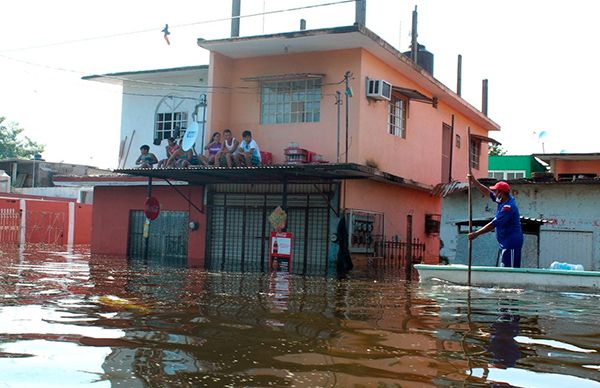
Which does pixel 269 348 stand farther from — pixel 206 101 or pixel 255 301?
pixel 206 101

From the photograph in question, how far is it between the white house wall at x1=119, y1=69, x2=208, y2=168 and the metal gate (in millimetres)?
2004

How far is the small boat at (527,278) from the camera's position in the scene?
34.1 ft

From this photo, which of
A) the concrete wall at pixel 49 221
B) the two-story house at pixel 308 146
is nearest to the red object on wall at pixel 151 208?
the two-story house at pixel 308 146

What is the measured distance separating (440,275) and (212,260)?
9565 millimetres

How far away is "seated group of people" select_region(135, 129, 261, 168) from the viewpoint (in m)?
17.9

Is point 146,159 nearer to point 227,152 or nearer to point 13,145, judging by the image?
point 227,152

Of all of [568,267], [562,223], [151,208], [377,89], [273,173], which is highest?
[377,89]

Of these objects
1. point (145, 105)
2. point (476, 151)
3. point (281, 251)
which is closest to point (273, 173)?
point (281, 251)

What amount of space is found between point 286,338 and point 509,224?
21.6 feet

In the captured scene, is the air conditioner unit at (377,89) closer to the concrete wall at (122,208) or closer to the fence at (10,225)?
the concrete wall at (122,208)

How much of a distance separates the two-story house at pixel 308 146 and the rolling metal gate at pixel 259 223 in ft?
0.10

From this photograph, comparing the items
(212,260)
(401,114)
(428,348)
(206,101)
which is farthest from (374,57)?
(428,348)

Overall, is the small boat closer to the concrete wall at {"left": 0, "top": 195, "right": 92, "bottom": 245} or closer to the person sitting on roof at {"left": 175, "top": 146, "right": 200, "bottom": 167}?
the person sitting on roof at {"left": 175, "top": 146, "right": 200, "bottom": 167}

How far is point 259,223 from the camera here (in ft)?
65.0
